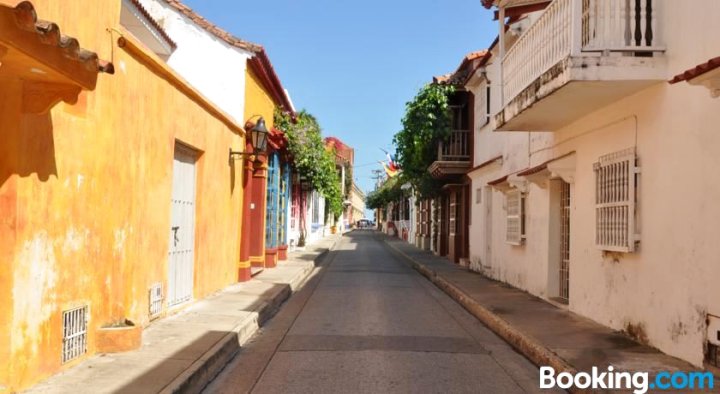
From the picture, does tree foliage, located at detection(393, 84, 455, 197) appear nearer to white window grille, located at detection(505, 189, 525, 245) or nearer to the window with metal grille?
white window grille, located at detection(505, 189, 525, 245)

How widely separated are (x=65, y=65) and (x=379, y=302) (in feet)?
27.8

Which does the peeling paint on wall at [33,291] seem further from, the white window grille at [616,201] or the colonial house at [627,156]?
the white window grille at [616,201]

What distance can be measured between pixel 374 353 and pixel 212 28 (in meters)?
9.12

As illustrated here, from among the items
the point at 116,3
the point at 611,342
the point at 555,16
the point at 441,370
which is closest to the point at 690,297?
the point at 611,342

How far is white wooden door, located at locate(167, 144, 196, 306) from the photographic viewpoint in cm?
934

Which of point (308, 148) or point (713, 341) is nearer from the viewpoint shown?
point (713, 341)

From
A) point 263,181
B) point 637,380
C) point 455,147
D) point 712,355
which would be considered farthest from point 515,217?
point 637,380

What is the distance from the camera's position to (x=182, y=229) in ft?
32.2

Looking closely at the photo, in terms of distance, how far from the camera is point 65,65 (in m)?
4.81

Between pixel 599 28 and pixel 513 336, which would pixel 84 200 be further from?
pixel 599 28

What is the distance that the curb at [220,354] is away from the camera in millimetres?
5787

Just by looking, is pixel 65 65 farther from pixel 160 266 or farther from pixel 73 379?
pixel 160 266

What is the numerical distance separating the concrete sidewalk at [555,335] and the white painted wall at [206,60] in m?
6.36

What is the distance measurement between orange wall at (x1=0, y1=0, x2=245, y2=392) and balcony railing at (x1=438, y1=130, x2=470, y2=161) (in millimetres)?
12587
